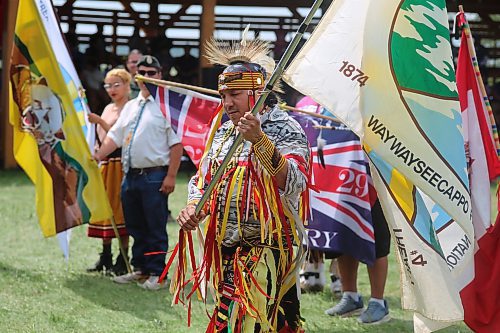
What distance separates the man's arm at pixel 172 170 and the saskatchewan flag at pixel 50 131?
465 millimetres

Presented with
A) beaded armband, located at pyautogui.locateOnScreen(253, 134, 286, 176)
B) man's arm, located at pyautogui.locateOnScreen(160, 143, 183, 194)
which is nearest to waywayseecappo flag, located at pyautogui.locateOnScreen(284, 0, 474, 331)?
→ beaded armband, located at pyautogui.locateOnScreen(253, 134, 286, 176)

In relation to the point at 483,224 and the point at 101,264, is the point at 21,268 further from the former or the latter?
the point at 483,224

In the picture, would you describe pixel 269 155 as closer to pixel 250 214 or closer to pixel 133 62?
pixel 250 214

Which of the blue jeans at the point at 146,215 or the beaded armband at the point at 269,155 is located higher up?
the beaded armband at the point at 269,155

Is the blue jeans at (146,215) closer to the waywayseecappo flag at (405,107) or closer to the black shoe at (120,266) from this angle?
the black shoe at (120,266)

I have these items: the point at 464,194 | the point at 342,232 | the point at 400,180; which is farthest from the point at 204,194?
the point at 342,232

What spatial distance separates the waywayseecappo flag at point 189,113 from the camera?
257 inches

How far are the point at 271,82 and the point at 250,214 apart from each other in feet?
2.11

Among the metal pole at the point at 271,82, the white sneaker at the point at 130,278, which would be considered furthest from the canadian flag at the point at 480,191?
the white sneaker at the point at 130,278

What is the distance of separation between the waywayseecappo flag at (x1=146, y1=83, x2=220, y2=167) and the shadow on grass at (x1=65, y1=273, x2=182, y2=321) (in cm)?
107

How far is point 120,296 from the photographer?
6.84 meters

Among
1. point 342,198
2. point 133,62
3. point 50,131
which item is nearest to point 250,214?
point 342,198

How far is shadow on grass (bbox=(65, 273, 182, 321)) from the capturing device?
6446 millimetres

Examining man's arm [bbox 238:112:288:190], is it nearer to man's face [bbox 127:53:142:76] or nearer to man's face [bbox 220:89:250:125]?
man's face [bbox 220:89:250:125]
